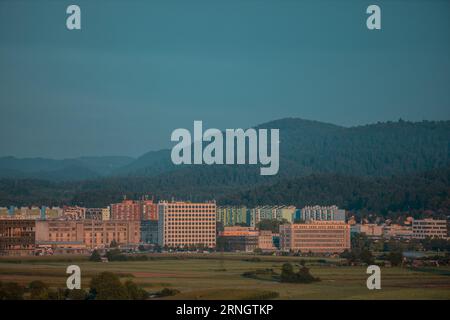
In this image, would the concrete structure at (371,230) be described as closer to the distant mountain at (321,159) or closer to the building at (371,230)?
the building at (371,230)

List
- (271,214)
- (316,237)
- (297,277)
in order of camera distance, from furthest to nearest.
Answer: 1. (271,214)
2. (316,237)
3. (297,277)

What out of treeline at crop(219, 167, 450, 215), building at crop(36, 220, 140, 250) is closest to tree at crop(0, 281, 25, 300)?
building at crop(36, 220, 140, 250)

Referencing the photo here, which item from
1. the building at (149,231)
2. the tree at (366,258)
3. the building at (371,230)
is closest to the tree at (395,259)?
the tree at (366,258)

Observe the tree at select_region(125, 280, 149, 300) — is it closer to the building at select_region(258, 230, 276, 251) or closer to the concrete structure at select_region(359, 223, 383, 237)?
the building at select_region(258, 230, 276, 251)

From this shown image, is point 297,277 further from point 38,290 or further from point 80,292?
point 38,290

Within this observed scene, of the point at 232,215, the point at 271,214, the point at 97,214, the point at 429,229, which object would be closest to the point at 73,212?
the point at 97,214

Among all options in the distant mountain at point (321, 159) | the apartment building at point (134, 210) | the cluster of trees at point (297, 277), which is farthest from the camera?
Result: the distant mountain at point (321, 159)
